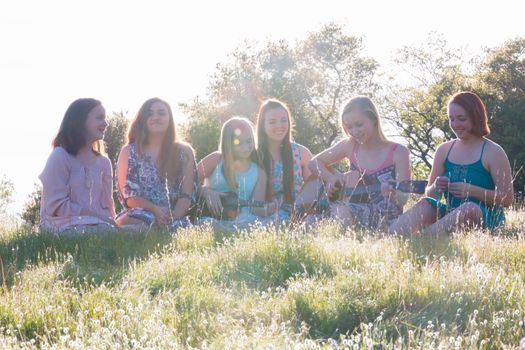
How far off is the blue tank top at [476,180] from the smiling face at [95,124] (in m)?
4.20

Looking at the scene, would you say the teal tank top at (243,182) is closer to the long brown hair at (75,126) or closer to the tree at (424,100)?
the long brown hair at (75,126)

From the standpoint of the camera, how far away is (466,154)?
7523mm

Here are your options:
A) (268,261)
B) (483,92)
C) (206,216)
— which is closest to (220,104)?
(483,92)

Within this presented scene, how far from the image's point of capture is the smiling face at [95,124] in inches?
313

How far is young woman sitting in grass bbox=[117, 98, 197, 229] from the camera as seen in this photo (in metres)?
8.60

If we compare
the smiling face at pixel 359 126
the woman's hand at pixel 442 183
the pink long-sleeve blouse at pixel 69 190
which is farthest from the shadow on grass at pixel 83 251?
the woman's hand at pixel 442 183

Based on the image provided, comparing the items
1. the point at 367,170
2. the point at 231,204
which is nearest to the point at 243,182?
the point at 231,204

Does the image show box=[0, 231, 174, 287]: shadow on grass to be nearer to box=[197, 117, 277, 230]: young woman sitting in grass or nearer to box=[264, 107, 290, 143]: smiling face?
box=[197, 117, 277, 230]: young woman sitting in grass

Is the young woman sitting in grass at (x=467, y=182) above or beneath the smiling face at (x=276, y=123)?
beneath

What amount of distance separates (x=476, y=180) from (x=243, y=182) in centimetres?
308

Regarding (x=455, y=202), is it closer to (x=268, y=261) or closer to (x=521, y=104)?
(x=268, y=261)

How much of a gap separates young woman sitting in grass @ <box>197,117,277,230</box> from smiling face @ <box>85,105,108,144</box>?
159 centimetres

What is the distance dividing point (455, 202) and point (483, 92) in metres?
22.7

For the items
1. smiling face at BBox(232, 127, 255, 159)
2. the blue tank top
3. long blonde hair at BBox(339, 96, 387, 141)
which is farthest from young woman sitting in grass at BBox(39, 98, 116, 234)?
the blue tank top
